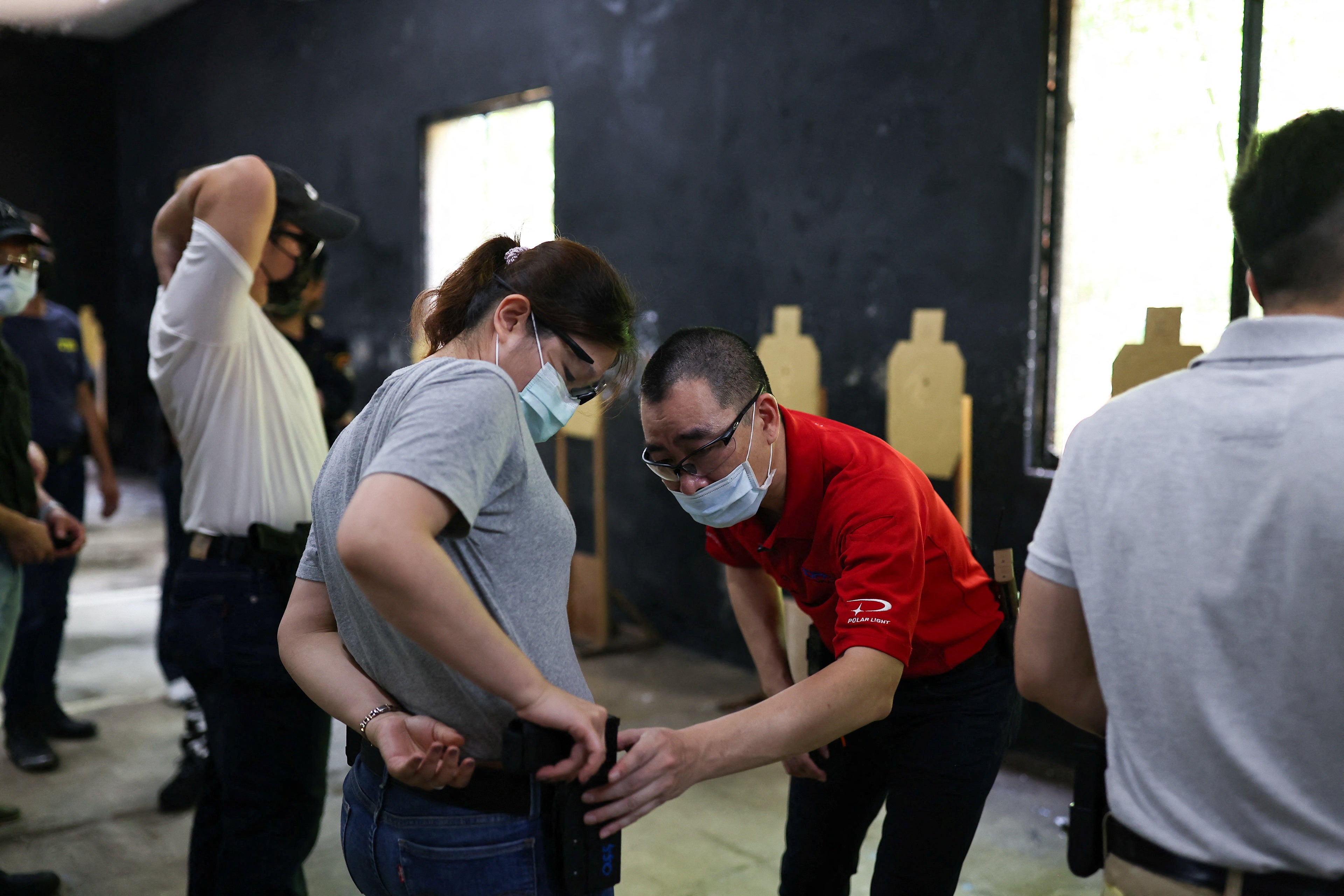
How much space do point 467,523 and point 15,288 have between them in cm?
232

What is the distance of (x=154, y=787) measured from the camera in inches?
120

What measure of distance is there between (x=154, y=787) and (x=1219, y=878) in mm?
2979

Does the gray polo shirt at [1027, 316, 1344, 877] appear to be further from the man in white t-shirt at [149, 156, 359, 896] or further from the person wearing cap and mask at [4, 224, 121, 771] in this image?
the person wearing cap and mask at [4, 224, 121, 771]

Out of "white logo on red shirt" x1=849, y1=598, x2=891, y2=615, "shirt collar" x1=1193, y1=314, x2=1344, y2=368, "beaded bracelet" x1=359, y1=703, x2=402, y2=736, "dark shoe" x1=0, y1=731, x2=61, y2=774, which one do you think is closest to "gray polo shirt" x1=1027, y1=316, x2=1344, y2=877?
"shirt collar" x1=1193, y1=314, x2=1344, y2=368

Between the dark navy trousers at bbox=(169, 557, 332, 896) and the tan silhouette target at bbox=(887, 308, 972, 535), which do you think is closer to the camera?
the dark navy trousers at bbox=(169, 557, 332, 896)

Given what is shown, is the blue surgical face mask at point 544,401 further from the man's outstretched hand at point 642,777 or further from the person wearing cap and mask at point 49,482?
the person wearing cap and mask at point 49,482

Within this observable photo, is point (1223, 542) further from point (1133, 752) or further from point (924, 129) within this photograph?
point (924, 129)

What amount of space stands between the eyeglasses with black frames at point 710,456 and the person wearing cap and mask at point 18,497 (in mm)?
1683

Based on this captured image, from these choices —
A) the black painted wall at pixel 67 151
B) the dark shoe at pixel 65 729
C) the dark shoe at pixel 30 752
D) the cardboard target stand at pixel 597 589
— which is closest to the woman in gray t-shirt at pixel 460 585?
the dark shoe at pixel 30 752

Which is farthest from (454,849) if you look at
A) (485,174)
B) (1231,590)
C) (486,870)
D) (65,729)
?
(485,174)

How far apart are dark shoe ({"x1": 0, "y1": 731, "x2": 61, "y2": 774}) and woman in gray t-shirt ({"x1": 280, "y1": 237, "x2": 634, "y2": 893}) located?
8.20ft

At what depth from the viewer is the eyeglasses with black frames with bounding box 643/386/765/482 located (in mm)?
1561

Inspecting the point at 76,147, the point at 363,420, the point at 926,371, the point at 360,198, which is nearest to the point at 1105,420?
the point at 363,420

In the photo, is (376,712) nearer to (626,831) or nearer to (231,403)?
(231,403)
